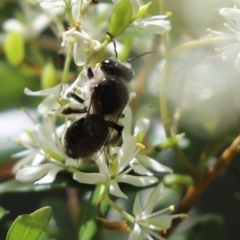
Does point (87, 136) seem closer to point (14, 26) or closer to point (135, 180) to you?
point (135, 180)

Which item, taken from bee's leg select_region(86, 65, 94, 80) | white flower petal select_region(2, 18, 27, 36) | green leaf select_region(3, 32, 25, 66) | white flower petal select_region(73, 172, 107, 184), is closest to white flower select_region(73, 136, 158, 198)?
white flower petal select_region(73, 172, 107, 184)

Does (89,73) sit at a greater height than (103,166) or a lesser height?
greater

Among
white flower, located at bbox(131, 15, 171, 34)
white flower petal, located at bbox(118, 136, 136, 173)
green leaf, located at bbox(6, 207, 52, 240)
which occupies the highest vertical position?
white flower, located at bbox(131, 15, 171, 34)

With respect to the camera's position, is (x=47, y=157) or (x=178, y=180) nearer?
(x=47, y=157)

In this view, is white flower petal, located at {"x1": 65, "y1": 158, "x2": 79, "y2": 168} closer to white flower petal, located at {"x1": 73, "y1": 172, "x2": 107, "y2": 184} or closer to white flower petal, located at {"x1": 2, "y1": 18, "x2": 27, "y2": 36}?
white flower petal, located at {"x1": 73, "y1": 172, "x2": 107, "y2": 184}

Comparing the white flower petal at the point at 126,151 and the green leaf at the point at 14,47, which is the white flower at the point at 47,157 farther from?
the green leaf at the point at 14,47

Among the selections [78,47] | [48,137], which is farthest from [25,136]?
[78,47]

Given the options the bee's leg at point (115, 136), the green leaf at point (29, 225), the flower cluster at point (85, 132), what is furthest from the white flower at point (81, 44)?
the green leaf at point (29, 225)

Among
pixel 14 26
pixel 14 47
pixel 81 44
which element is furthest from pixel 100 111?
pixel 14 26
